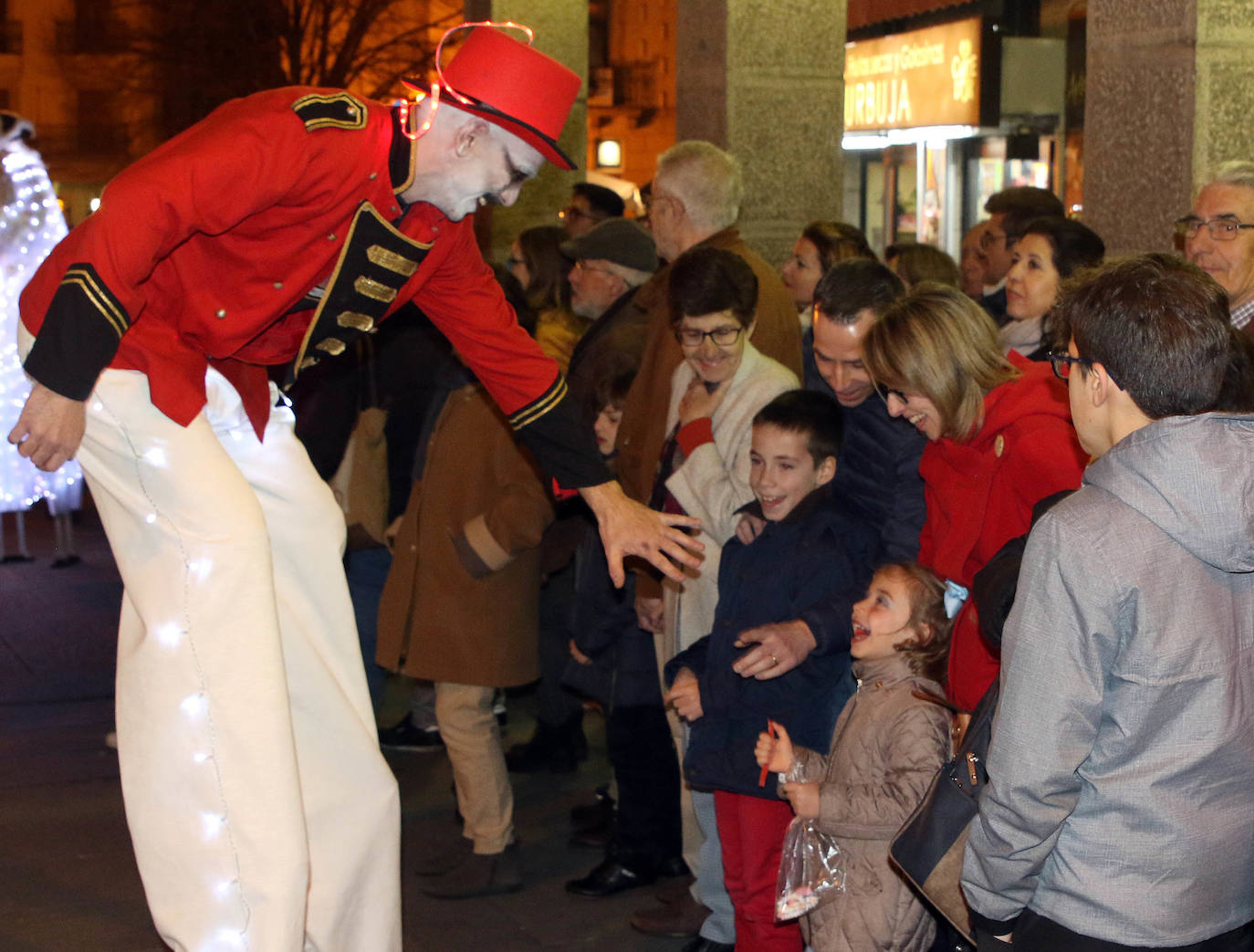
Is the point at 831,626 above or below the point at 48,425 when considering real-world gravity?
below

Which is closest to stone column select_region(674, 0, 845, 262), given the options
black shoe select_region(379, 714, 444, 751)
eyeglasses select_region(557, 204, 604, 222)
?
eyeglasses select_region(557, 204, 604, 222)

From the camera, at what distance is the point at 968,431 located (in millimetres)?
3459

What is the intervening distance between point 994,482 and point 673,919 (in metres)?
1.72

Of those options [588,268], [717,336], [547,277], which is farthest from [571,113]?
[717,336]

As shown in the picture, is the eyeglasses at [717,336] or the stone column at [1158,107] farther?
the stone column at [1158,107]

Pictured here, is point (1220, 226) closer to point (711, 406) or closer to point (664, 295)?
point (711, 406)

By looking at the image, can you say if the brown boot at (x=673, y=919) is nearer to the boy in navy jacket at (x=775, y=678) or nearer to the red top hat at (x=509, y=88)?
the boy in navy jacket at (x=775, y=678)

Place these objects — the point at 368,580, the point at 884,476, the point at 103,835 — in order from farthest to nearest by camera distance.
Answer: the point at 368,580, the point at 103,835, the point at 884,476

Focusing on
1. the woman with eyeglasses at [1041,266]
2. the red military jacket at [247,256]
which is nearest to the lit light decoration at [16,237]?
the red military jacket at [247,256]

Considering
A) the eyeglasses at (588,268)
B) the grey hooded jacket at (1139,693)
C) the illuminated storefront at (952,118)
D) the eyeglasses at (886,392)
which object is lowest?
the grey hooded jacket at (1139,693)

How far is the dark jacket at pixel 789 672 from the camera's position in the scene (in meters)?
3.86

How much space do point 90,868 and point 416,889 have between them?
1.00m

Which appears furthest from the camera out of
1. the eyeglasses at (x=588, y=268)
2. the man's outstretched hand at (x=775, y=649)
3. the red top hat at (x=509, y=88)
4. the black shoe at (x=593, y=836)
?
the eyeglasses at (x=588, y=268)

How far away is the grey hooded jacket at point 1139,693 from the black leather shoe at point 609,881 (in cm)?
237
